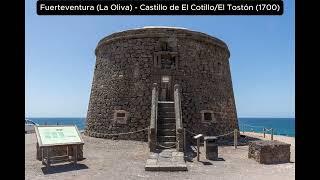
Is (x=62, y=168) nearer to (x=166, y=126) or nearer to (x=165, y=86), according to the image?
(x=166, y=126)

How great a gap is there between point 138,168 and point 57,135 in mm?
2988

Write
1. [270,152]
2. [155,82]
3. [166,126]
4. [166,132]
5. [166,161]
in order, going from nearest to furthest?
1. [166,161]
2. [270,152]
3. [166,132]
4. [166,126]
5. [155,82]

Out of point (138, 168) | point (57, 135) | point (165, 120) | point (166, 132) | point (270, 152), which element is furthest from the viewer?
point (165, 120)

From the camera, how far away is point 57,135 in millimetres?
9602

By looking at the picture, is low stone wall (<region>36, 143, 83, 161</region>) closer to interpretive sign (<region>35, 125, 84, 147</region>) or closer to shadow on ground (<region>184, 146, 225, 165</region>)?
interpretive sign (<region>35, 125, 84, 147</region>)

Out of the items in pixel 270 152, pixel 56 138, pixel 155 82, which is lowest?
pixel 270 152

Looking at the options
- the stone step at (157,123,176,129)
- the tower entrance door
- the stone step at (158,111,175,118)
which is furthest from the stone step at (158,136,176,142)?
the tower entrance door

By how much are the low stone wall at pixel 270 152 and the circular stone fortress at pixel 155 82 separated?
16.0 ft

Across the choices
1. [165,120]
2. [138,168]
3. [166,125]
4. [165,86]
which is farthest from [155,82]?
[138,168]

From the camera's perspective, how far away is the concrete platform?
8570mm

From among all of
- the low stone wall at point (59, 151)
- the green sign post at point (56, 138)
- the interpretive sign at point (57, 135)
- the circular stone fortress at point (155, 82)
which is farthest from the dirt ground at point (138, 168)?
the circular stone fortress at point (155, 82)

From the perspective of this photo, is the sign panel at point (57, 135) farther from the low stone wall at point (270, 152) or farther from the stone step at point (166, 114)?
the low stone wall at point (270, 152)

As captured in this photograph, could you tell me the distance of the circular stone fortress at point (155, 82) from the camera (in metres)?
14.8
